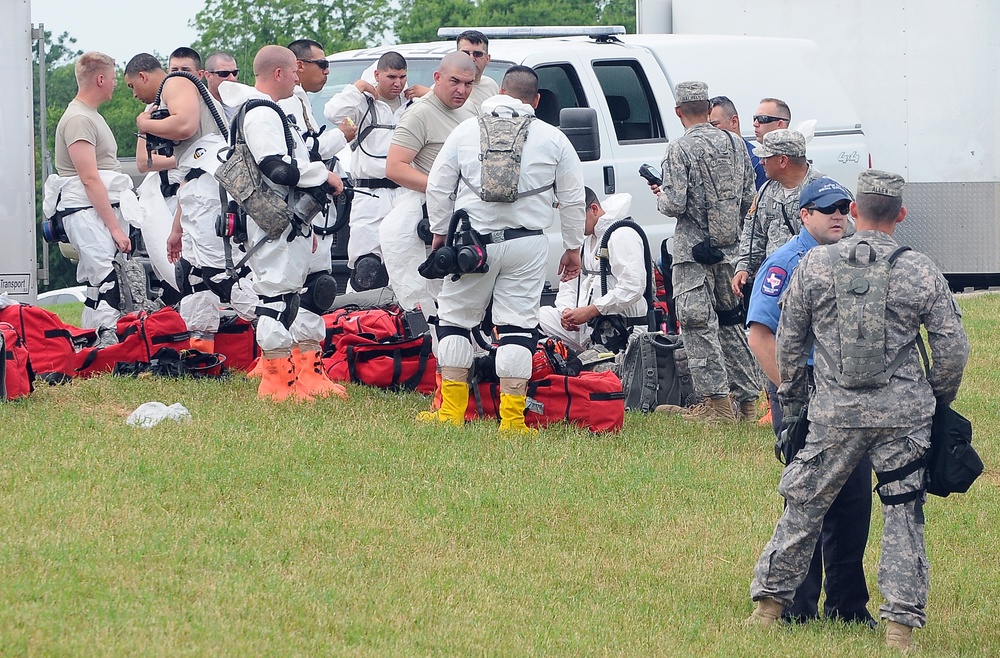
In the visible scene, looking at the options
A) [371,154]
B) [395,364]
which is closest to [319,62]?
[371,154]

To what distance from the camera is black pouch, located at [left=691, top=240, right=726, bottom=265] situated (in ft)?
26.6

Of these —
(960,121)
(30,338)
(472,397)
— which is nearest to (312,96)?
(30,338)

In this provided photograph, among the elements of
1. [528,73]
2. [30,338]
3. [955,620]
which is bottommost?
[955,620]

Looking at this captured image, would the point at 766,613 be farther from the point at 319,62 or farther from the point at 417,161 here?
the point at 319,62

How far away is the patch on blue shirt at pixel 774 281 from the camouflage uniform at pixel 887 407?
9.7 inches

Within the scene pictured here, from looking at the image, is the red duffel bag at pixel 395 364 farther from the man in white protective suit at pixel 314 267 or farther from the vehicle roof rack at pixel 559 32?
the vehicle roof rack at pixel 559 32

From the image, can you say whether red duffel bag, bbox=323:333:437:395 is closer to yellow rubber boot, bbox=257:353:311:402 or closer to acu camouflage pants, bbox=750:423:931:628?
yellow rubber boot, bbox=257:353:311:402

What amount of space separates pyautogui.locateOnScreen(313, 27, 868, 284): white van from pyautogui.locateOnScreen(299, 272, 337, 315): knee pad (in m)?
1.53

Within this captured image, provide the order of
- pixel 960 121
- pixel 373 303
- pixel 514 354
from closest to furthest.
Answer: pixel 514 354 < pixel 373 303 < pixel 960 121

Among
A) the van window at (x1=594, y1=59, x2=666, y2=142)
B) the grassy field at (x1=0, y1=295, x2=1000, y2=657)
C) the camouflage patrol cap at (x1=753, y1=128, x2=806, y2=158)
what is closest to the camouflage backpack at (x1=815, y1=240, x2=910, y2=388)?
the grassy field at (x1=0, y1=295, x2=1000, y2=657)

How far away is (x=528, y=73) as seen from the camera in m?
7.83

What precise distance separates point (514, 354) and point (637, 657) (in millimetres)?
3115

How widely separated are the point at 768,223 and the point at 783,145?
0.71 m

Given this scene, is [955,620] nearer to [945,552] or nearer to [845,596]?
[845,596]
